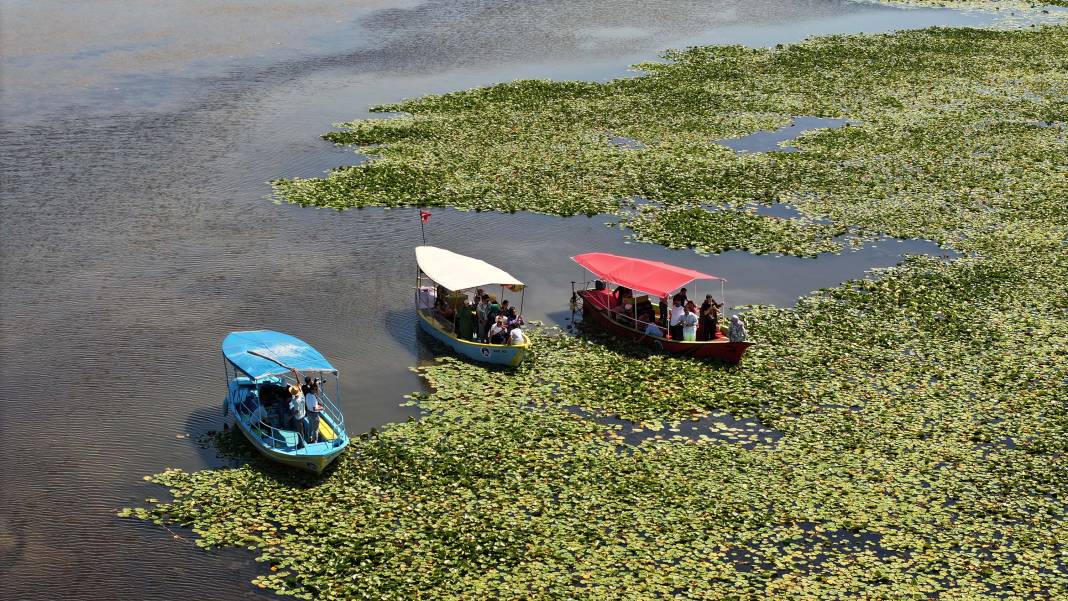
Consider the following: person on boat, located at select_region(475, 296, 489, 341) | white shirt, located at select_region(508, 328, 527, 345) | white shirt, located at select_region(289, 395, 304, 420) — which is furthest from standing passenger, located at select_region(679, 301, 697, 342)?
white shirt, located at select_region(289, 395, 304, 420)

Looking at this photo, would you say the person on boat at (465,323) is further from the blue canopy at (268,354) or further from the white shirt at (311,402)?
the white shirt at (311,402)

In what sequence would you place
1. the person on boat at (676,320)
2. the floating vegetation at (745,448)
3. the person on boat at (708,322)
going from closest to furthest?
the floating vegetation at (745,448) → the person on boat at (708,322) → the person on boat at (676,320)

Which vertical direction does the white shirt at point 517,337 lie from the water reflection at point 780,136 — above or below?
below

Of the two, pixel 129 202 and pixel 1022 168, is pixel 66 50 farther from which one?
pixel 1022 168

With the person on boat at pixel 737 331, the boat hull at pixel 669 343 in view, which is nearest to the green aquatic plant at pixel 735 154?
the boat hull at pixel 669 343

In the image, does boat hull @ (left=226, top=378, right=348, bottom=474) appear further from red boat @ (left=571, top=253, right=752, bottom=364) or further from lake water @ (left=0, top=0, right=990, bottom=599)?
red boat @ (left=571, top=253, right=752, bottom=364)
